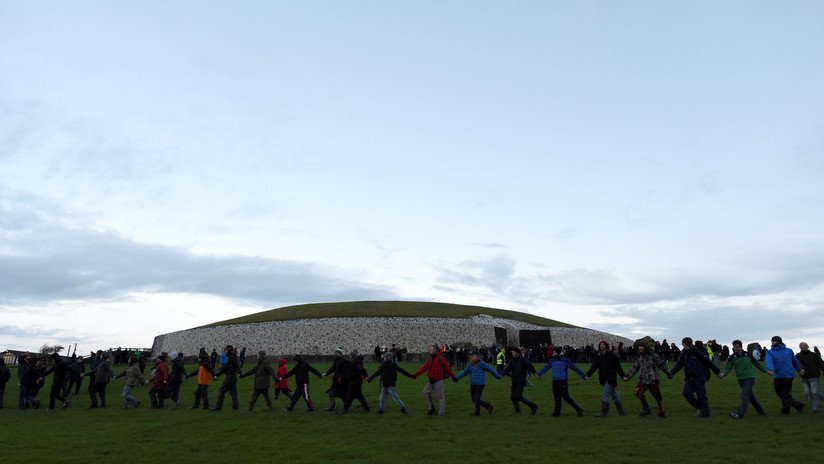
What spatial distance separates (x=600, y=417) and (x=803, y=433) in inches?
163

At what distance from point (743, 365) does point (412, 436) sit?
26.0 feet

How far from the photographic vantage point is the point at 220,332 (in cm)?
6103

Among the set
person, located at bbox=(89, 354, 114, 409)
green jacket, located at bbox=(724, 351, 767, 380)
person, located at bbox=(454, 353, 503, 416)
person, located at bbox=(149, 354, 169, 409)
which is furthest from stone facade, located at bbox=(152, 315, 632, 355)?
green jacket, located at bbox=(724, 351, 767, 380)

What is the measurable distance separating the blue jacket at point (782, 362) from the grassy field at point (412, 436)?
3.07 feet

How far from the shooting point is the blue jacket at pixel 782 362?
14547 mm

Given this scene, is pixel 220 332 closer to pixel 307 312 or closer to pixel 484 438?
pixel 307 312

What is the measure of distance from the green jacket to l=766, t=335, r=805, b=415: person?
0.31 meters

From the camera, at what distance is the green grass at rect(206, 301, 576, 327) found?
211ft

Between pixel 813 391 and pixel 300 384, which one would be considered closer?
pixel 813 391

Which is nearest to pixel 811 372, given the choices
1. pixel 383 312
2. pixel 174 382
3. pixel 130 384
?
pixel 174 382

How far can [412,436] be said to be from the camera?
12.5 m

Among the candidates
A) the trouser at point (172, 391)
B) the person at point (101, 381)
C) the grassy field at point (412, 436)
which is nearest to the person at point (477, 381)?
the grassy field at point (412, 436)

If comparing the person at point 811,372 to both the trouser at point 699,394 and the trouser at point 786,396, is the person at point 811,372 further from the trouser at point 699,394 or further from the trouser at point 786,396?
the trouser at point 699,394

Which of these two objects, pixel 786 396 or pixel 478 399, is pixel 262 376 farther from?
pixel 786 396
